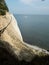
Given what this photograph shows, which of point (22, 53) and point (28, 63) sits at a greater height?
point (28, 63)

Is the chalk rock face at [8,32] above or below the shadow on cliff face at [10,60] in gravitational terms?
below

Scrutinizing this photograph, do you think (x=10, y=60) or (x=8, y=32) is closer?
(x=10, y=60)

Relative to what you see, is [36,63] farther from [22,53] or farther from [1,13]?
[1,13]

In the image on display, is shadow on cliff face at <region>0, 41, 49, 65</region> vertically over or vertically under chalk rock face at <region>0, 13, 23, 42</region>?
over

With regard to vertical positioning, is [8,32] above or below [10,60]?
below

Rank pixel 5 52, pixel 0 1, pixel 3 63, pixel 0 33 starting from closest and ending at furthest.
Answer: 1. pixel 3 63
2. pixel 5 52
3. pixel 0 33
4. pixel 0 1

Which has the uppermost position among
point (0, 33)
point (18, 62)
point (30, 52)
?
point (18, 62)

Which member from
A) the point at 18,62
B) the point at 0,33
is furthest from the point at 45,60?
the point at 0,33

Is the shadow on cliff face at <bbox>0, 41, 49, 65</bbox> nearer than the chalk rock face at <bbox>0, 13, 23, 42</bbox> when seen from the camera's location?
Yes

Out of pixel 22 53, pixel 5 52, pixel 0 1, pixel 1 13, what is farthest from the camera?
pixel 0 1

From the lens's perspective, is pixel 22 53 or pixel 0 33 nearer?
pixel 22 53

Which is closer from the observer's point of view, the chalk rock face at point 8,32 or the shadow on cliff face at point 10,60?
the shadow on cliff face at point 10,60
